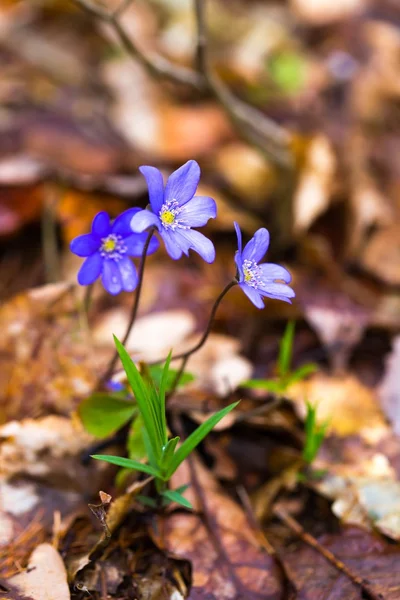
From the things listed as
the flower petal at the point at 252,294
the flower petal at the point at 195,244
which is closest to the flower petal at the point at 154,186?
the flower petal at the point at 195,244

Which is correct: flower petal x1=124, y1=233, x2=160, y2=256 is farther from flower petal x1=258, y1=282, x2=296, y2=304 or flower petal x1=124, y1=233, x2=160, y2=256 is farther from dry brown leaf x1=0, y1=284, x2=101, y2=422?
dry brown leaf x1=0, y1=284, x2=101, y2=422

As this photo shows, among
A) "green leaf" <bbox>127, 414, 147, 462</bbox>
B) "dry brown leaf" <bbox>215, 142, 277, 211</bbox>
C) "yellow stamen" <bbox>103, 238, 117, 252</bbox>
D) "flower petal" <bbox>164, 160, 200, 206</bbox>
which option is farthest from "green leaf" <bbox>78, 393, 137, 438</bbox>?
"dry brown leaf" <bbox>215, 142, 277, 211</bbox>

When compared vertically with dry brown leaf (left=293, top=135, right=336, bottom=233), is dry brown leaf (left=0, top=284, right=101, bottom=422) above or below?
below

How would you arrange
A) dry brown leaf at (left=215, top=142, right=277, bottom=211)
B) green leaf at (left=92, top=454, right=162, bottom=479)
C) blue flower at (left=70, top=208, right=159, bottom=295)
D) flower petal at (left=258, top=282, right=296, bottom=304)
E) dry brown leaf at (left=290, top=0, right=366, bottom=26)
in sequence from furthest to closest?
dry brown leaf at (left=290, top=0, right=366, bottom=26) < dry brown leaf at (left=215, top=142, right=277, bottom=211) < blue flower at (left=70, top=208, right=159, bottom=295) < flower petal at (left=258, top=282, right=296, bottom=304) < green leaf at (left=92, top=454, right=162, bottom=479)

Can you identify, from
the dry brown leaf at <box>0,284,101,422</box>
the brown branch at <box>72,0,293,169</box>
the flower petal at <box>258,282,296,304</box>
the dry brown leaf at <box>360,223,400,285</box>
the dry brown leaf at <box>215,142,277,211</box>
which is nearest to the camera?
the flower petal at <box>258,282,296,304</box>

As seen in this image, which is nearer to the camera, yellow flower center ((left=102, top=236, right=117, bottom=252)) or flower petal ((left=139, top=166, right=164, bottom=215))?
flower petal ((left=139, top=166, right=164, bottom=215))

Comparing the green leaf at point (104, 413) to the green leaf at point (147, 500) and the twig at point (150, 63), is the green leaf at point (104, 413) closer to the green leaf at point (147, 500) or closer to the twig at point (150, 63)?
the green leaf at point (147, 500)

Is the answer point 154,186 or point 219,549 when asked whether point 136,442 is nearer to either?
point 219,549

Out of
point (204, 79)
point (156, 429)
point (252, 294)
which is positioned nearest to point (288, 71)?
point (204, 79)

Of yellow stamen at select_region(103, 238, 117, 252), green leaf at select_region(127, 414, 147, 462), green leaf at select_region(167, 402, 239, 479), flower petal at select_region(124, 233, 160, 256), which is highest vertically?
flower petal at select_region(124, 233, 160, 256)
